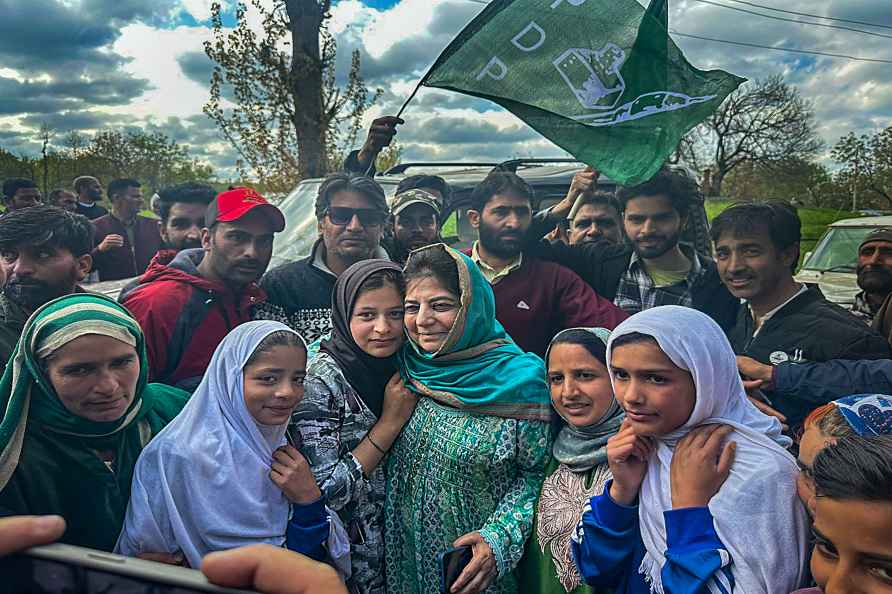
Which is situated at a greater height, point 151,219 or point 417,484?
point 151,219

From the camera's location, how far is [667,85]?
284 cm

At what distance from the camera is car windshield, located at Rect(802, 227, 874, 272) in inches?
137

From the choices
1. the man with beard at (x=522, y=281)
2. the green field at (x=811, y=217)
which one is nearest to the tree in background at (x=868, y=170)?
the green field at (x=811, y=217)

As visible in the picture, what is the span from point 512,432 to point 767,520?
0.87 meters

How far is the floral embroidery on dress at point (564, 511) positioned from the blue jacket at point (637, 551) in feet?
0.28

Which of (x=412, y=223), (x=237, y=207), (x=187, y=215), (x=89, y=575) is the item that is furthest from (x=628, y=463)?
(x=187, y=215)

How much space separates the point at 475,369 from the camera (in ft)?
7.75

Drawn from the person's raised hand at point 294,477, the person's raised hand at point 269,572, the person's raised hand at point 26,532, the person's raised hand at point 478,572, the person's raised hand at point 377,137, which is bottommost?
the person's raised hand at point 478,572

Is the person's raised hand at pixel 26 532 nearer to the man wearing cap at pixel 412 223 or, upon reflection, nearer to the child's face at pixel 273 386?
the child's face at pixel 273 386

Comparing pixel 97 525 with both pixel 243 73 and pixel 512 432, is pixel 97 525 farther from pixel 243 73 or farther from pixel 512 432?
pixel 243 73

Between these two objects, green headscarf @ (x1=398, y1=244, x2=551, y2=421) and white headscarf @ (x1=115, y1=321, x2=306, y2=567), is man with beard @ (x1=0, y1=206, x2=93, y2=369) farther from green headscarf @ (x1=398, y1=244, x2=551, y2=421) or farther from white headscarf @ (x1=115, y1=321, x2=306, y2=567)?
green headscarf @ (x1=398, y1=244, x2=551, y2=421)

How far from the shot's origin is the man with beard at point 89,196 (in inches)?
161

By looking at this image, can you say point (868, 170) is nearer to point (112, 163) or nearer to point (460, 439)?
point (460, 439)

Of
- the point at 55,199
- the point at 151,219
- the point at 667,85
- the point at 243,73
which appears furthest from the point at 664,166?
the point at 55,199
